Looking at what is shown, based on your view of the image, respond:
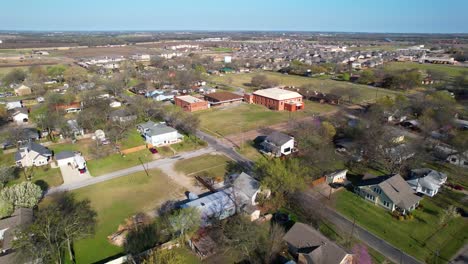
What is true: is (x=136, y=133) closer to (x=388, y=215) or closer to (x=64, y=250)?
(x=64, y=250)

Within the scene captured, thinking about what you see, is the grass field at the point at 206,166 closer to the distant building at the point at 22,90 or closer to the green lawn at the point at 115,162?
the green lawn at the point at 115,162

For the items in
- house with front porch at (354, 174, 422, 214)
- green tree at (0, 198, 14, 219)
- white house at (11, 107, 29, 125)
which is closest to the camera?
green tree at (0, 198, 14, 219)

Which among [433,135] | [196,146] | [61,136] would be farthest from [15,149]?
[433,135]

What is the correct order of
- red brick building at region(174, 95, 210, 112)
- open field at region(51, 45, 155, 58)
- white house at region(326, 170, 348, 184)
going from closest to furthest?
white house at region(326, 170, 348, 184) → red brick building at region(174, 95, 210, 112) → open field at region(51, 45, 155, 58)

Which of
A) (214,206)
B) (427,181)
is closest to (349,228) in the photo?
(214,206)

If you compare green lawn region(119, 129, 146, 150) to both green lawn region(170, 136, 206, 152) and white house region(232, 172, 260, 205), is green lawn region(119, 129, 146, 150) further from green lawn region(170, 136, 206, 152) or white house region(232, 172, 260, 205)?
white house region(232, 172, 260, 205)

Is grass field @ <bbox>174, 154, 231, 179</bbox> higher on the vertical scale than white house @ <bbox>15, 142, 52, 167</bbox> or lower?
lower

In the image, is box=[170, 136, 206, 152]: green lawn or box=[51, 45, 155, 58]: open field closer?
box=[170, 136, 206, 152]: green lawn

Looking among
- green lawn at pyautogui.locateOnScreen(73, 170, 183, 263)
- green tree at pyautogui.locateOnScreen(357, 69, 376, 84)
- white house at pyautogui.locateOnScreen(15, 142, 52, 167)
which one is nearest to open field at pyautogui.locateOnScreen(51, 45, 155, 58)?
green tree at pyautogui.locateOnScreen(357, 69, 376, 84)
